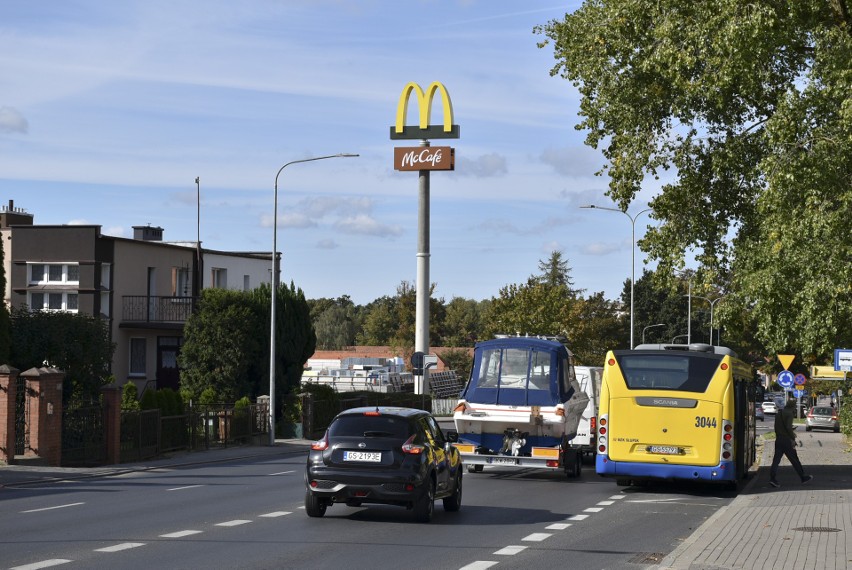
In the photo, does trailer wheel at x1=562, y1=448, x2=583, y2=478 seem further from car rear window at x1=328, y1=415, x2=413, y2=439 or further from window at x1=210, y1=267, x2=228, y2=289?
window at x1=210, y1=267, x2=228, y2=289

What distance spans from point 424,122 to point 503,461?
44711mm

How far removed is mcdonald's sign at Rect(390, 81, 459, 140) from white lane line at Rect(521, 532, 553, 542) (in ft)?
174

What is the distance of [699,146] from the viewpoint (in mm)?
29562

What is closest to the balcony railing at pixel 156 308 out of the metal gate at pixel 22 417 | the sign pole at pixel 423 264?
the sign pole at pixel 423 264

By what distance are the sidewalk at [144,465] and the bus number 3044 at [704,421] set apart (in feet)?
41.7

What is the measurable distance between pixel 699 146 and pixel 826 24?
458 cm

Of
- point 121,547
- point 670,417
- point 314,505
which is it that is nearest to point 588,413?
point 670,417

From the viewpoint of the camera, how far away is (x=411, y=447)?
16.9 metres

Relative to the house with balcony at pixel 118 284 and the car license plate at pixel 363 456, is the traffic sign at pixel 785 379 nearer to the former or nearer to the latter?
the house with balcony at pixel 118 284

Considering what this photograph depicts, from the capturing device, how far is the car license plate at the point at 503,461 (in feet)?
83.3

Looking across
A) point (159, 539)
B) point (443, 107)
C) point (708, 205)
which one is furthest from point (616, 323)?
point (159, 539)

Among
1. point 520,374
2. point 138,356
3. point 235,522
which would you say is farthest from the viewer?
point 138,356

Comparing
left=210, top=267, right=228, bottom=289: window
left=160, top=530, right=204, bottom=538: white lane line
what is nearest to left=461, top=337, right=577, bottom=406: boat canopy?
left=160, top=530, right=204, bottom=538: white lane line

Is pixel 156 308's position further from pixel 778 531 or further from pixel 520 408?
pixel 778 531
